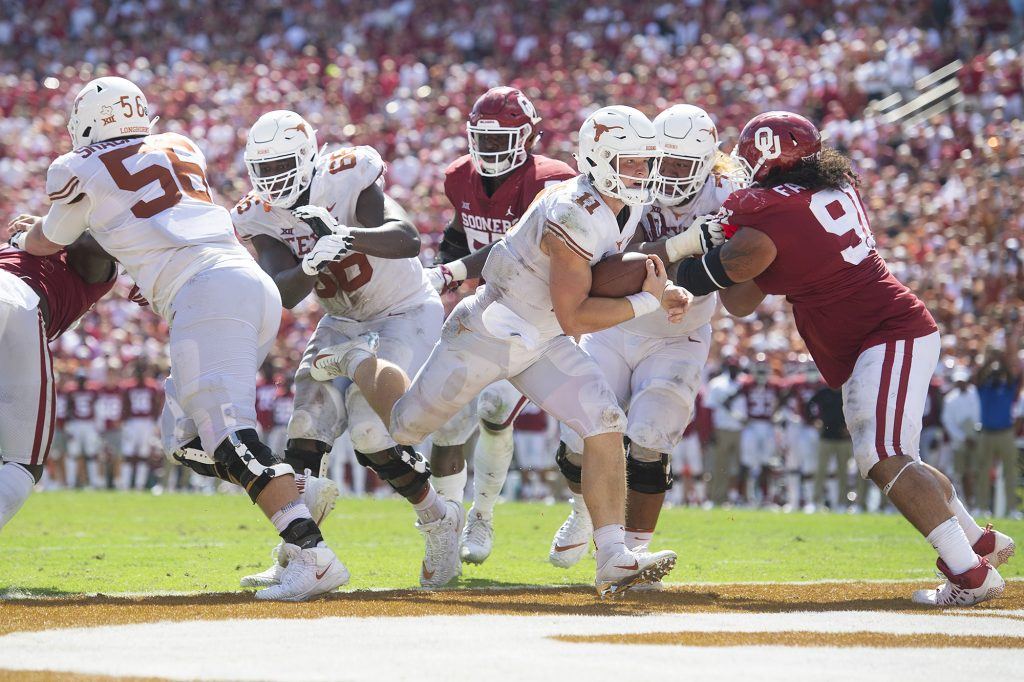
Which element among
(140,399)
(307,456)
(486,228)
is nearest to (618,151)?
(486,228)

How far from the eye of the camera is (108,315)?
19.3 m

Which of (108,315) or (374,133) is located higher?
(374,133)

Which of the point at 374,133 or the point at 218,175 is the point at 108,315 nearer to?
the point at 218,175

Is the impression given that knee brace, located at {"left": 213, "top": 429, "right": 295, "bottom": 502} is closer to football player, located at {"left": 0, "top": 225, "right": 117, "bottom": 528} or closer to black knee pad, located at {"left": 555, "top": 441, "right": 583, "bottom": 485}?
football player, located at {"left": 0, "top": 225, "right": 117, "bottom": 528}

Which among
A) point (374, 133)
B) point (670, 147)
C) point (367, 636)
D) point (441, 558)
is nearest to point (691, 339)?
point (670, 147)

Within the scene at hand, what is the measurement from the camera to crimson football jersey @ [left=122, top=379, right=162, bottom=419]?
17094 millimetres

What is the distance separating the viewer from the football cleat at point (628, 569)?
5.25 meters

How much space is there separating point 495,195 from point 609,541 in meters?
2.34

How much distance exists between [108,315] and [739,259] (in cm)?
1517

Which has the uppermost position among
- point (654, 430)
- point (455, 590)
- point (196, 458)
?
point (654, 430)

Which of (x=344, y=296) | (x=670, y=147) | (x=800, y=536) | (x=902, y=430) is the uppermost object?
(x=670, y=147)

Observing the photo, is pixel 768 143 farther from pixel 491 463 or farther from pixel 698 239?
pixel 491 463

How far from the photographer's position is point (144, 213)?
5.62m

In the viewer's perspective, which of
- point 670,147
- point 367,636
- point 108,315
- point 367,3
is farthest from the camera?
point 367,3
